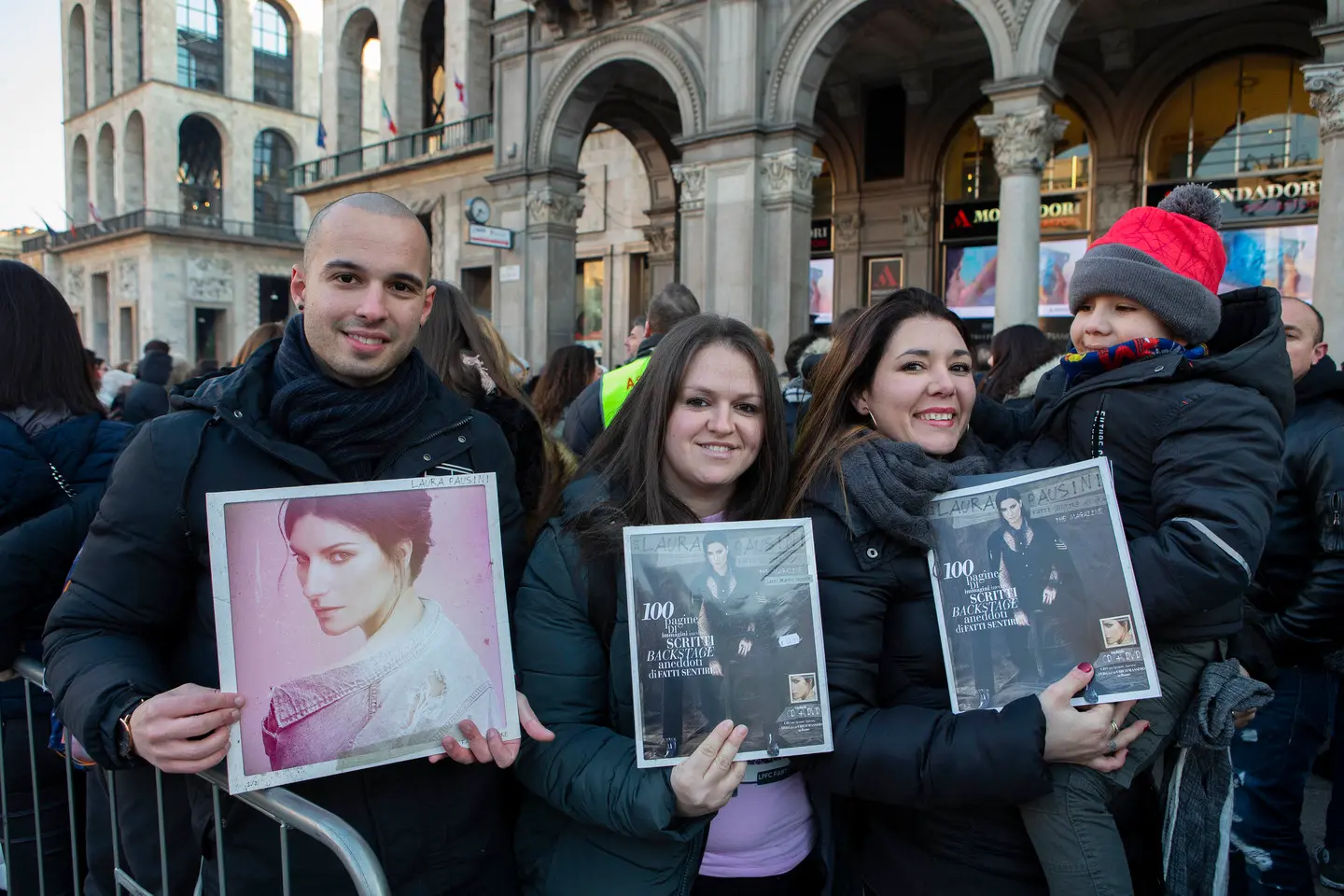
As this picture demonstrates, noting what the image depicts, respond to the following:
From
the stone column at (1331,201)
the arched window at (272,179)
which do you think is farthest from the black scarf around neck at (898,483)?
the arched window at (272,179)

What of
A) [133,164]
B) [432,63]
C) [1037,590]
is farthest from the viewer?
[133,164]

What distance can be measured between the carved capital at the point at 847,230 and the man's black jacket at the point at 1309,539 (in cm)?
1351

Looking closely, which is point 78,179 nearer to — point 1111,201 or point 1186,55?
point 1111,201

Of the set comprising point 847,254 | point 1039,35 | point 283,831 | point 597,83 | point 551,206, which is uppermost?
point 597,83

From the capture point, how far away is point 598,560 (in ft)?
6.35

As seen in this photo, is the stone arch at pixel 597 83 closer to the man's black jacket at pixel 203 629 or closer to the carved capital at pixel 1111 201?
the carved capital at pixel 1111 201

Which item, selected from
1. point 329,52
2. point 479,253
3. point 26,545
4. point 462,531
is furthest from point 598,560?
point 329,52

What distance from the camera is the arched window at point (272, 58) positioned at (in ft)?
161

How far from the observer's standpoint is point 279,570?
1659mm

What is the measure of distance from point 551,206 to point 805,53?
17.5 feet

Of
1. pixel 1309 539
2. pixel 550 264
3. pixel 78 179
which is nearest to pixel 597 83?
pixel 550 264

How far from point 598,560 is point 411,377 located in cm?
64

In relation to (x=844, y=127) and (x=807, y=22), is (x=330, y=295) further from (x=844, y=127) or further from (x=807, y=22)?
(x=844, y=127)

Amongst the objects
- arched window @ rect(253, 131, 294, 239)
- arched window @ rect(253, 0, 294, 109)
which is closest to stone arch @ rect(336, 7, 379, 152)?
arched window @ rect(253, 131, 294, 239)
